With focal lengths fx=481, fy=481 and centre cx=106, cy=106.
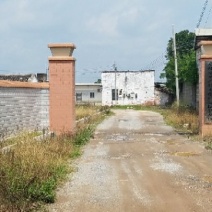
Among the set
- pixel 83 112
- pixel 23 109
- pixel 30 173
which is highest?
pixel 23 109

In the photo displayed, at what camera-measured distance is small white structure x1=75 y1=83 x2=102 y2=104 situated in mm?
65562

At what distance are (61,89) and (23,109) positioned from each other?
62.3 inches

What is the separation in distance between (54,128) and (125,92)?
47444mm

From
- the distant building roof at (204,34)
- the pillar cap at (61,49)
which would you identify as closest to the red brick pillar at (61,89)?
the pillar cap at (61,49)

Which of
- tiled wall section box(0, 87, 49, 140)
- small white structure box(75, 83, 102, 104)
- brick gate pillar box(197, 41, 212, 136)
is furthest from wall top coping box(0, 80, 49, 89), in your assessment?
small white structure box(75, 83, 102, 104)

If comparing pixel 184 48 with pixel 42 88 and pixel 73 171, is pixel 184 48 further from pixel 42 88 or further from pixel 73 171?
pixel 73 171

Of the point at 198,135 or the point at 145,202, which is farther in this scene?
the point at 198,135

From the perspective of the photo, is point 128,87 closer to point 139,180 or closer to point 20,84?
point 20,84

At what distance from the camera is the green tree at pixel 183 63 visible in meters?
32.1

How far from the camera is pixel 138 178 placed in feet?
29.5

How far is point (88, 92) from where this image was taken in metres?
65.9

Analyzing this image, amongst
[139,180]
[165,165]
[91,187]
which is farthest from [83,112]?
[91,187]

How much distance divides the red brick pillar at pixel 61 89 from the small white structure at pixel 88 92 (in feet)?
163

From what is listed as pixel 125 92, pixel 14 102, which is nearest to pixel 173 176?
pixel 14 102
